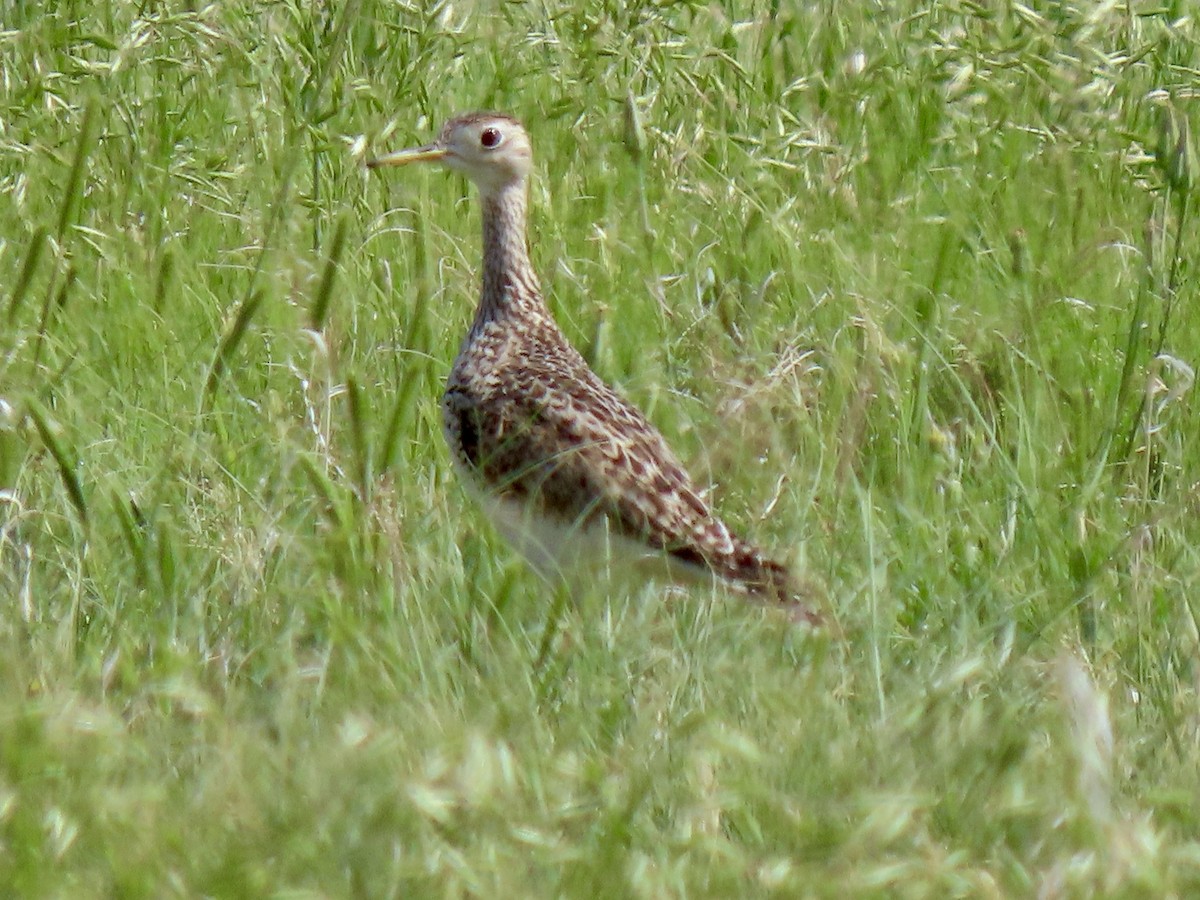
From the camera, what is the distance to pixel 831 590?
3.96 meters

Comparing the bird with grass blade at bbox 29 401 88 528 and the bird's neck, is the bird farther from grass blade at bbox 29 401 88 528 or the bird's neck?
grass blade at bbox 29 401 88 528

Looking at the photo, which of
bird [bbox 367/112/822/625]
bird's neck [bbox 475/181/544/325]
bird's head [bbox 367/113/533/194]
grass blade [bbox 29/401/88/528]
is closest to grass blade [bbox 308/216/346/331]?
bird [bbox 367/112/822/625]

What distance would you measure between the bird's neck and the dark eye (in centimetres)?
11

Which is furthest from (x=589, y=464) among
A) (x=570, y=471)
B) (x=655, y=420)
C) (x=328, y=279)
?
(x=328, y=279)

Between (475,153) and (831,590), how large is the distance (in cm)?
182

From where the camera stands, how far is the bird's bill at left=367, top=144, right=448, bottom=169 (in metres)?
5.19

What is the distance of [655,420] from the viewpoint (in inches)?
196

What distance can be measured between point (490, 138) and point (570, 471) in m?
1.18

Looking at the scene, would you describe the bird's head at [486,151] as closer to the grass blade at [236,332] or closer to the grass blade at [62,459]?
the grass blade at [236,332]

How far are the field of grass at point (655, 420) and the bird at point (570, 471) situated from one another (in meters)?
0.09

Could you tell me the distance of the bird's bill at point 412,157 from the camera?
17.0 ft

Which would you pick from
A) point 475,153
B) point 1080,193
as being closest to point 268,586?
point 475,153

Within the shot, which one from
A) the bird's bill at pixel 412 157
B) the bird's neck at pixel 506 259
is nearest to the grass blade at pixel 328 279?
the bird's neck at pixel 506 259

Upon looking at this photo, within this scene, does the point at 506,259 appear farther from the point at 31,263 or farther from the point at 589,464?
the point at 31,263
